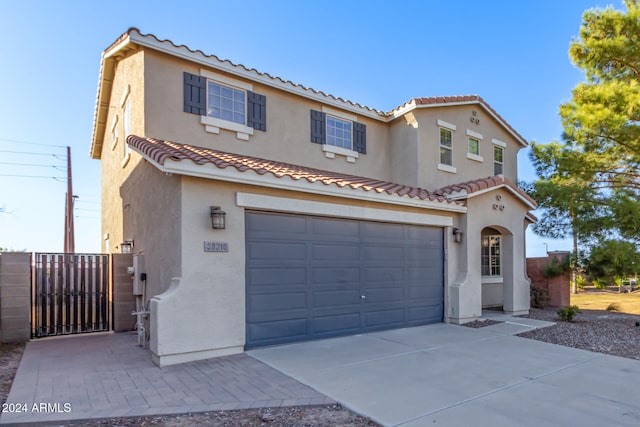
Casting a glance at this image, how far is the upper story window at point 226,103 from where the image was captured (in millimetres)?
10250

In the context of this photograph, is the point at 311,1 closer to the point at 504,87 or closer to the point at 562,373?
the point at 504,87

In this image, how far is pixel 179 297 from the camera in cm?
690

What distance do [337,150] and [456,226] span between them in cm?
434

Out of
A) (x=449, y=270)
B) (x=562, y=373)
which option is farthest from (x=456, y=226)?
(x=562, y=373)

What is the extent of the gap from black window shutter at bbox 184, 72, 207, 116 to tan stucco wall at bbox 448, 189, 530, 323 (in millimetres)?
8020

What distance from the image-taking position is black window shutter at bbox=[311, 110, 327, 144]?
1209cm

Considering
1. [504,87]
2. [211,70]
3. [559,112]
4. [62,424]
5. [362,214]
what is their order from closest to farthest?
[62,424] < [362,214] < [211,70] < [559,112] < [504,87]

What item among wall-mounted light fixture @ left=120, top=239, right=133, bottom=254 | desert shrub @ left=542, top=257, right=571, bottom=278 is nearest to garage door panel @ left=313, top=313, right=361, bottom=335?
wall-mounted light fixture @ left=120, top=239, right=133, bottom=254

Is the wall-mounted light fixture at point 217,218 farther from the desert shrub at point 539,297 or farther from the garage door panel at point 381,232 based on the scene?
the desert shrub at point 539,297

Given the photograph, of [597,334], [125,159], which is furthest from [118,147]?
[597,334]

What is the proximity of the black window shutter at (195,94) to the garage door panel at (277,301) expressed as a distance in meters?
5.08

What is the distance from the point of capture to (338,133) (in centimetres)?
1280

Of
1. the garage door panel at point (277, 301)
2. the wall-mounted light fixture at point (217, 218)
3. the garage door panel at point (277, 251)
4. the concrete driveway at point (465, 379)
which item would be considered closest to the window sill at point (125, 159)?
the wall-mounted light fixture at point (217, 218)

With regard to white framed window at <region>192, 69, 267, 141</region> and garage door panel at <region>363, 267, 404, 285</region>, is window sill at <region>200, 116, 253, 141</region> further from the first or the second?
garage door panel at <region>363, 267, 404, 285</region>
